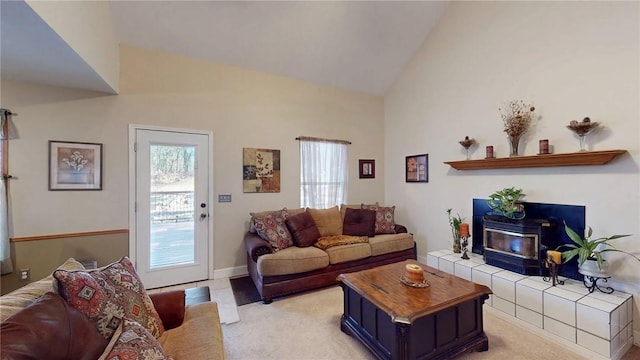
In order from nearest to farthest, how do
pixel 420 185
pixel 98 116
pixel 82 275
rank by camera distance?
pixel 82 275
pixel 98 116
pixel 420 185

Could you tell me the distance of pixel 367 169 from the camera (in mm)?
4824

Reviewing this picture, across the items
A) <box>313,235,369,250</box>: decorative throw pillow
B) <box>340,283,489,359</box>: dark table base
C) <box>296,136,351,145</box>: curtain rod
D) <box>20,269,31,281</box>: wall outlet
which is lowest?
<box>340,283,489,359</box>: dark table base

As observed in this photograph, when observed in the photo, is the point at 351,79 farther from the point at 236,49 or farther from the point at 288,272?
the point at 288,272

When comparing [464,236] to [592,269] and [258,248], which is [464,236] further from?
[258,248]

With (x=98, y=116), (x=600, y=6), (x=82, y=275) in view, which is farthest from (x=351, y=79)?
(x=82, y=275)

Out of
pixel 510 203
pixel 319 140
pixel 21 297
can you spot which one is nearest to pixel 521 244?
pixel 510 203

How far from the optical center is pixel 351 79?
449cm

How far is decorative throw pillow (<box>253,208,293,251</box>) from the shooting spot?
10.5 ft

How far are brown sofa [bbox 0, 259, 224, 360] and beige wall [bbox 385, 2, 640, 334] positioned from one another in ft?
11.2

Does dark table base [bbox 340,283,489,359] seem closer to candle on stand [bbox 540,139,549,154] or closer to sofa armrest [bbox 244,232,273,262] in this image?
sofa armrest [bbox 244,232,273,262]

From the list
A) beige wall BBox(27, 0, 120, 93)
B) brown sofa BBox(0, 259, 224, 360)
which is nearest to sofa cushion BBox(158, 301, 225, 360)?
brown sofa BBox(0, 259, 224, 360)

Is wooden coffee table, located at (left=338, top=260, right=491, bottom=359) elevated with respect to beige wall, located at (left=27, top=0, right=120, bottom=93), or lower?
lower

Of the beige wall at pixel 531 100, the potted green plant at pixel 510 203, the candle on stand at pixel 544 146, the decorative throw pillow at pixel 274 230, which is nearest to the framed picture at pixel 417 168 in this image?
the beige wall at pixel 531 100

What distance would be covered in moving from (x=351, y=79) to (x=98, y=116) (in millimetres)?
3641
